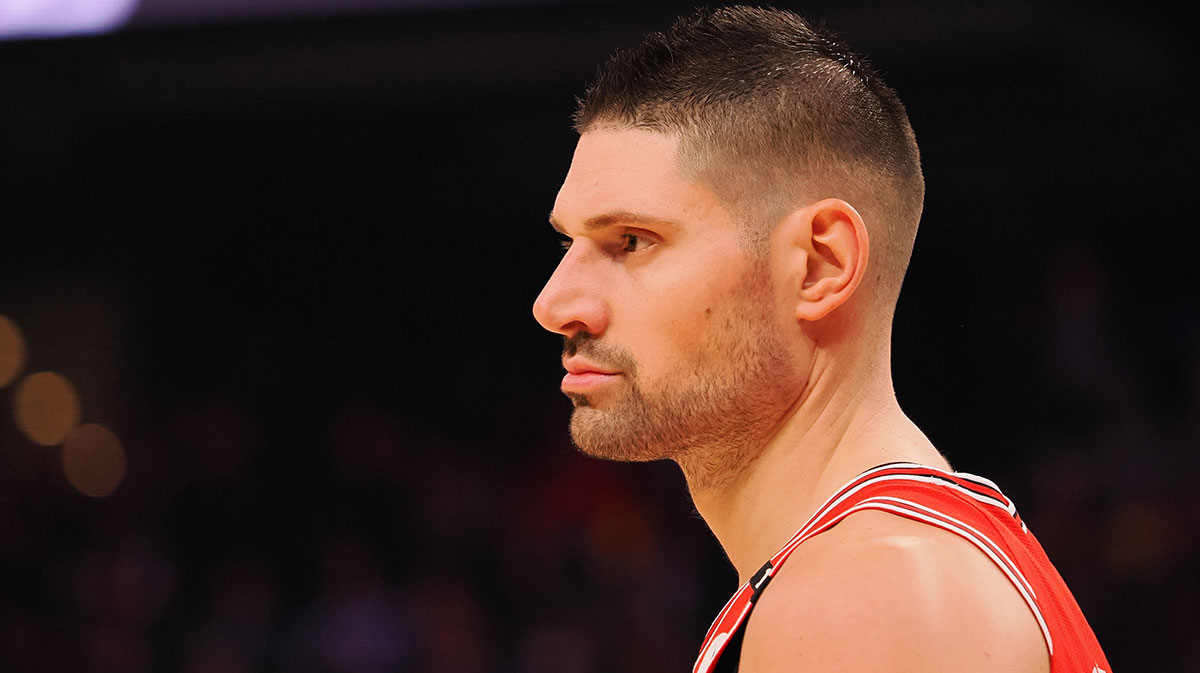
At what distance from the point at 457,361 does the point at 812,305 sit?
7558 mm

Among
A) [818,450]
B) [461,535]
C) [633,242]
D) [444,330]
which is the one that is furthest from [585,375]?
[444,330]

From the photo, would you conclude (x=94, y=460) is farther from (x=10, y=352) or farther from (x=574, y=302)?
(x=574, y=302)

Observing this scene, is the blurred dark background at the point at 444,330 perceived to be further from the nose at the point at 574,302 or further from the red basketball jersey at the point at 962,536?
the nose at the point at 574,302

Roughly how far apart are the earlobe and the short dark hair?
0.15 feet

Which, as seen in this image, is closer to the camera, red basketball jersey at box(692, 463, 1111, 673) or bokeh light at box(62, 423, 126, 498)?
red basketball jersey at box(692, 463, 1111, 673)

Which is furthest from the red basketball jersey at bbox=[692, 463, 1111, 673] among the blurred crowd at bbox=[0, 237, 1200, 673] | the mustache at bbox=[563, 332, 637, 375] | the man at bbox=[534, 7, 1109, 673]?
the blurred crowd at bbox=[0, 237, 1200, 673]

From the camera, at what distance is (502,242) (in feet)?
31.6

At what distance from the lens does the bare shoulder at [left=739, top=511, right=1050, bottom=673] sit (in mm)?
1434

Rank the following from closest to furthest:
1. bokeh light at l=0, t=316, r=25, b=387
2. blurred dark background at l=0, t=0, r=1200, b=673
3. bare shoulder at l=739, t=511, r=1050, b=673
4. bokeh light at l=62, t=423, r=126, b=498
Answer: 1. bare shoulder at l=739, t=511, r=1050, b=673
2. blurred dark background at l=0, t=0, r=1200, b=673
3. bokeh light at l=62, t=423, r=126, b=498
4. bokeh light at l=0, t=316, r=25, b=387

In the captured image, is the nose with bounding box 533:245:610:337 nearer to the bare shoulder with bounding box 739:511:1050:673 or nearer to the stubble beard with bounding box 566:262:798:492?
the stubble beard with bounding box 566:262:798:492

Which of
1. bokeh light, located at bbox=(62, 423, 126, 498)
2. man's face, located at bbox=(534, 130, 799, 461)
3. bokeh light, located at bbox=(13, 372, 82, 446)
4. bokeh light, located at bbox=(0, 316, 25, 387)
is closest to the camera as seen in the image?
man's face, located at bbox=(534, 130, 799, 461)

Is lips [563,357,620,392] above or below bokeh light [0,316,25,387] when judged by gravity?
below

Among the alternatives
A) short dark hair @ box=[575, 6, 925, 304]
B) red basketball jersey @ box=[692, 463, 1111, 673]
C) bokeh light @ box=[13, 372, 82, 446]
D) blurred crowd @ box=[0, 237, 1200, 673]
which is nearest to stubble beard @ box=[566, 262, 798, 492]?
short dark hair @ box=[575, 6, 925, 304]

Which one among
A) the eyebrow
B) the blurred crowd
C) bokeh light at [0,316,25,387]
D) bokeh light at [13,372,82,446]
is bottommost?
the blurred crowd
